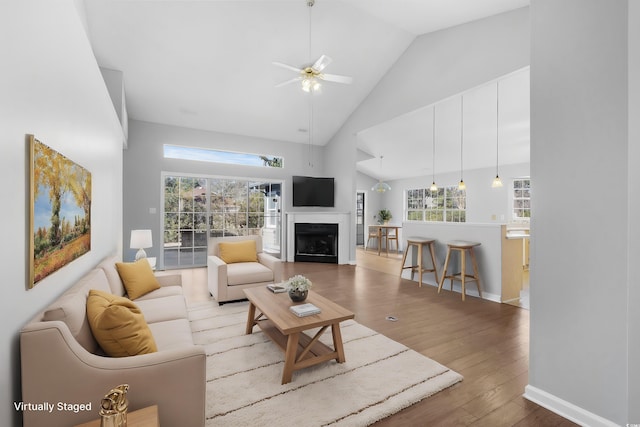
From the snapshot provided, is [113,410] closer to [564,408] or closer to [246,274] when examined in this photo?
[564,408]

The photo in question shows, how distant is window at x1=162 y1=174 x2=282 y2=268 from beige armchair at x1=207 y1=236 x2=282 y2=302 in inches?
91.1

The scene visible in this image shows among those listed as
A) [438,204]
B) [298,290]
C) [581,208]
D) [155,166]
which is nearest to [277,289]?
[298,290]

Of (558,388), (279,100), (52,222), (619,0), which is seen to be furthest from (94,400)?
(279,100)

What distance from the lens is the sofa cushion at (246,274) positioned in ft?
11.9

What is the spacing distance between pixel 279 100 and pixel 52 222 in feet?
16.2

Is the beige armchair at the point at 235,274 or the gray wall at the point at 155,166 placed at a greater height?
the gray wall at the point at 155,166

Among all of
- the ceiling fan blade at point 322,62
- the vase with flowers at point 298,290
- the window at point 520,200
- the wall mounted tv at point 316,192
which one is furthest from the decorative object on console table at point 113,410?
the window at point 520,200

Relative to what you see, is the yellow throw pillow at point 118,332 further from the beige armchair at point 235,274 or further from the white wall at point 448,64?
the white wall at point 448,64

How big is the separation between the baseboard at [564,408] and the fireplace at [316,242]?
198 inches

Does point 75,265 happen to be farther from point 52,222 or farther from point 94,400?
point 94,400

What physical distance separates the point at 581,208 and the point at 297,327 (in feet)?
6.44

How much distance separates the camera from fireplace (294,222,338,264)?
22.4 feet

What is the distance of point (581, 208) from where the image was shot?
5.50 feet

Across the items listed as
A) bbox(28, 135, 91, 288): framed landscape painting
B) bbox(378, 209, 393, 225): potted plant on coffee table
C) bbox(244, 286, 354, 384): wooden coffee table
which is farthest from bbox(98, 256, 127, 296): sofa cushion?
bbox(378, 209, 393, 225): potted plant on coffee table
